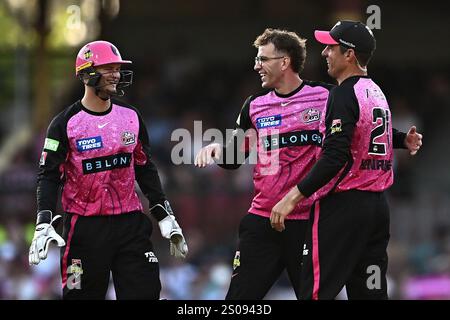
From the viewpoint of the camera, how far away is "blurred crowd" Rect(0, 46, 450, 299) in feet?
45.5

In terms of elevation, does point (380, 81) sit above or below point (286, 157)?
above

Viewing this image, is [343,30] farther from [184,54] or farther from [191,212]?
[184,54]

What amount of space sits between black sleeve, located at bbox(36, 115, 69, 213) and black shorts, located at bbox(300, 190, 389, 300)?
1875 mm

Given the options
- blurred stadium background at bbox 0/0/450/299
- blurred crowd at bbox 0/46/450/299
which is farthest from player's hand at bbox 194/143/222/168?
blurred crowd at bbox 0/46/450/299

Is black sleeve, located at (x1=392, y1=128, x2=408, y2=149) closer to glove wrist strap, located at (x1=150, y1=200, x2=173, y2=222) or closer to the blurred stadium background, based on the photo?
glove wrist strap, located at (x1=150, y1=200, x2=173, y2=222)

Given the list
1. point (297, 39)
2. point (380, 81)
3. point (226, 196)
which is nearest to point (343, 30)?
point (297, 39)

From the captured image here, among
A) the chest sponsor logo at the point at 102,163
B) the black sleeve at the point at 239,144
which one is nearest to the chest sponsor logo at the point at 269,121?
the black sleeve at the point at 239,144

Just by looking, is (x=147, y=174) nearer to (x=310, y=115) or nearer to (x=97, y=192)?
(x=97, y=192)

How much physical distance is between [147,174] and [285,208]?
1439 mm

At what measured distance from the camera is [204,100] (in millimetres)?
18125

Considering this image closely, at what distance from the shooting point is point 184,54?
1944cm

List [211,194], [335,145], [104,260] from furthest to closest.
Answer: [211,194] → [104,260] → [335,145]

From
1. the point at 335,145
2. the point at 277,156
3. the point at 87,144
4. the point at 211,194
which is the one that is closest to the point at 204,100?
the point at 211,194

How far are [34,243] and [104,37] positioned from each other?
40.7ft
